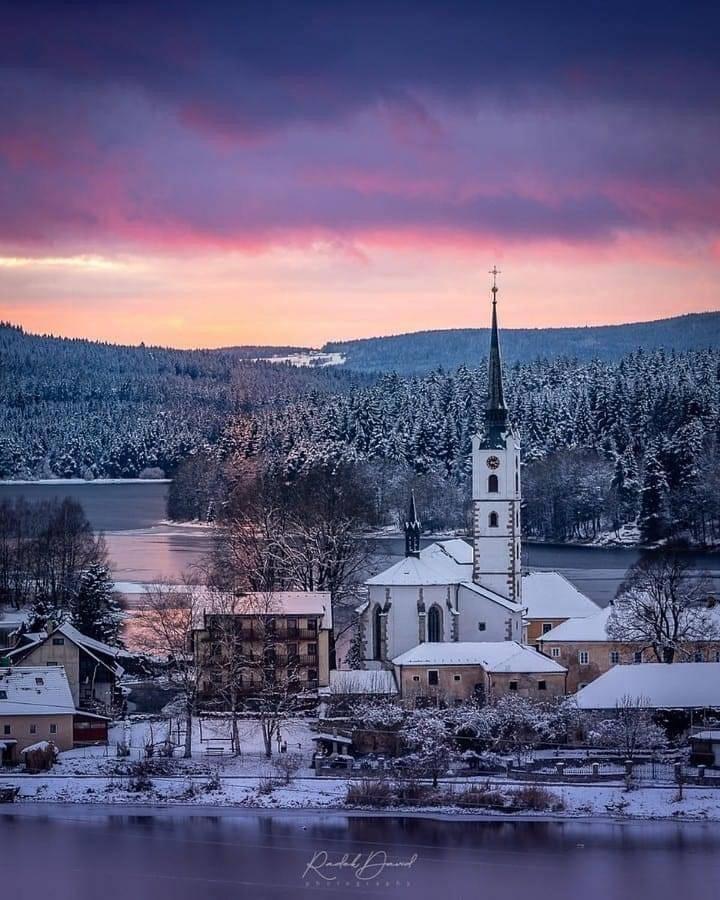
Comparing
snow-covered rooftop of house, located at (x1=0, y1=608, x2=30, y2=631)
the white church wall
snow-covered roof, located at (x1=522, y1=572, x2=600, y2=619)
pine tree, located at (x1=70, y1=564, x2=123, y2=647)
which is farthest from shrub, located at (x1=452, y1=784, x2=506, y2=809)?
snow-covered rooftop of house, located at (x1=0, y1=608, x2=30, y2=631)

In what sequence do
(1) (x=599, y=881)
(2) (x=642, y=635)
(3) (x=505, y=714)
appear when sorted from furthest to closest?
(2) (x=642, y=635)
(3) (x=505, y=714)
(1) (x=599, y=881)

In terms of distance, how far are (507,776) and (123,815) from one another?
9618 millimetres

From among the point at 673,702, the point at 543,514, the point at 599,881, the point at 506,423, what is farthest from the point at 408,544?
the point at 543,514

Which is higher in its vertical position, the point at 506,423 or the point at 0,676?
the point at 506,423

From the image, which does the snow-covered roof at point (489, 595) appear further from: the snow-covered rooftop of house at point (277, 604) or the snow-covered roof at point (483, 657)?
the snow-covered rooftop of house at point (277, 604)

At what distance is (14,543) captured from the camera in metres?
82.4

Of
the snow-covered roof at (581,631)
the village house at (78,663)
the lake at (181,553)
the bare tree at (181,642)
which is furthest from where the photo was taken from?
the lake at (181,553)

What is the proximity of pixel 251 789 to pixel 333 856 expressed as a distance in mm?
4319

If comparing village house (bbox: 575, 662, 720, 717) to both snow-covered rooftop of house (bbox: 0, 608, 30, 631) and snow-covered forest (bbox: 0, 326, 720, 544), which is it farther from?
snow-covered forest (bbox: 0, 326, 720, 544)

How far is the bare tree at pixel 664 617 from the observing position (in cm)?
4731

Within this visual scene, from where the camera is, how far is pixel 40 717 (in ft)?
137

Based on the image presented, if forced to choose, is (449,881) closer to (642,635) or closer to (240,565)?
(642,635)

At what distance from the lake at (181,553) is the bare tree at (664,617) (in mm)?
15681

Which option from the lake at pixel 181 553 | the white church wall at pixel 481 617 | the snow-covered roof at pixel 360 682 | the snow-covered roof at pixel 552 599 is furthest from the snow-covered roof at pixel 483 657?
the lake at pixel 181 553
